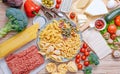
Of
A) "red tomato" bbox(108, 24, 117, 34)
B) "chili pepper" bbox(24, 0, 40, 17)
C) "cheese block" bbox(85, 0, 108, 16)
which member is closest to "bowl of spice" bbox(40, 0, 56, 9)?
"chili pepper" bbox(24, 0, 40, 17)

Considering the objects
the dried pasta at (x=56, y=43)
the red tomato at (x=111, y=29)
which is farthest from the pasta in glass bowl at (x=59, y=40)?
the red tomato at (x=111, y=29)

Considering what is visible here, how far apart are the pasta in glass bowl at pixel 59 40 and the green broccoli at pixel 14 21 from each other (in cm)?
9

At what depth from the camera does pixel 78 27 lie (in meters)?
1.69

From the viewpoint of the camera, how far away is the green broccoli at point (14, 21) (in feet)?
5.25

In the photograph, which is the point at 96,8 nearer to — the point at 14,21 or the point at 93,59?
the point at 93,59

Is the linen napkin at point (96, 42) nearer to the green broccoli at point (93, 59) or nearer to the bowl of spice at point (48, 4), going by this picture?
the green broccoli at point (93, 59)

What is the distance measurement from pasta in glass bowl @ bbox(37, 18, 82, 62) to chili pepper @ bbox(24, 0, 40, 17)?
0.07 meters

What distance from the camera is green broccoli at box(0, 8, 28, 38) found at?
5.25 feet

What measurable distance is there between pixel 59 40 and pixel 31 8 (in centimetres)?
18

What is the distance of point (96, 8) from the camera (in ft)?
5.56

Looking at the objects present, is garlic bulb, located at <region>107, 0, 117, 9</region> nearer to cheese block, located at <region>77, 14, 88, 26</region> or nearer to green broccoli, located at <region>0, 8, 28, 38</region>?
cheese block, located at <region>77, 14, 88, 26</region>

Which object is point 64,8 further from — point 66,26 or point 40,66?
point 40,66

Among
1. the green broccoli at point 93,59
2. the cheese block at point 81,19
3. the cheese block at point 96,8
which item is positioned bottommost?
the green broccoli at point 93,59

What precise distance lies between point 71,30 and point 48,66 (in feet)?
0.59
